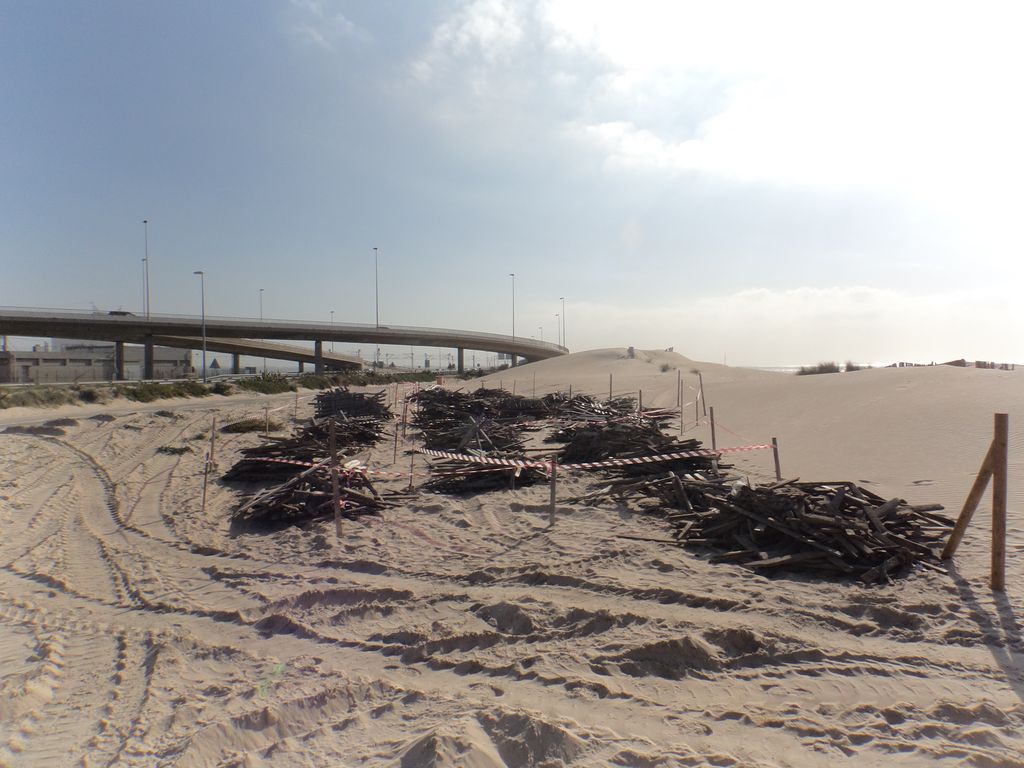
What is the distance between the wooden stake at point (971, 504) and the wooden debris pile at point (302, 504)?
7707mm

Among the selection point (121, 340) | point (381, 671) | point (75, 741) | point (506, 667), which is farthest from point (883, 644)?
point (121, 340)

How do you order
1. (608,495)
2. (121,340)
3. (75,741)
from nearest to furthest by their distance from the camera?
(75,741), (608,495), (121,340)

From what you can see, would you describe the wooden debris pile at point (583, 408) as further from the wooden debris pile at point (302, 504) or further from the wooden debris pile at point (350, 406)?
the wooden debris pile at point (302, 504)

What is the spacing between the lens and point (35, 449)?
16391 mm

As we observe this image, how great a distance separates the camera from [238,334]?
60.9 metres

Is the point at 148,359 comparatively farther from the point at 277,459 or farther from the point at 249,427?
the point at 277,459

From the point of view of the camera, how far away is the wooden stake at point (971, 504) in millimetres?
6164

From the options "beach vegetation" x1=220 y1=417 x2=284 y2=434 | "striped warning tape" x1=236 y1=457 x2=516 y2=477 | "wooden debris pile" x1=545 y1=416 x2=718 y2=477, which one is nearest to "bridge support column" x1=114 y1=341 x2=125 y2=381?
"beach vegetation" x1=220 y1=417 x2=284 y2=434

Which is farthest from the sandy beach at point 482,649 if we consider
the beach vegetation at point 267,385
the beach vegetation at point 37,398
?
the beach vegetation at point 267,385

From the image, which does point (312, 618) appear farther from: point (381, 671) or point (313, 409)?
point (313, 409)

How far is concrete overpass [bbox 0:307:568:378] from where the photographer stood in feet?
169

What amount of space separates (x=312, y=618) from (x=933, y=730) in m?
5.02

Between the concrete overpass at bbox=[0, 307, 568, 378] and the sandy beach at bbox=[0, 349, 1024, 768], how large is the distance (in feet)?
170

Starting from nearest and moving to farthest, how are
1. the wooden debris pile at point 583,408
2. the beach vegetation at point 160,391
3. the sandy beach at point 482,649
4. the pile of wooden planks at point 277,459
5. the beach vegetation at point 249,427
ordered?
the sandy beach at point 482,649 → the pile of wooden planks at point 277,459 → the beach vegetation at point 249,427 → the wooden debris pile at point 583,408 → the beach vegetation at point 160,391
